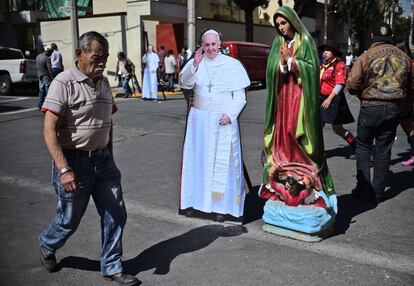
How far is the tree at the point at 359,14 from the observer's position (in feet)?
141

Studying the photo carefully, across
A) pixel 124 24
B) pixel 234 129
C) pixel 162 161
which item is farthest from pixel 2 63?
pixel 234 129

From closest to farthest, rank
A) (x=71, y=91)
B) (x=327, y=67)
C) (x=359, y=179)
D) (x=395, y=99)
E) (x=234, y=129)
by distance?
1. (x=71, y=91)
2. (x=234, y=129)
3. (x=395, y=99)
4. (x=359, y=179)
5. (x=327, y=67)

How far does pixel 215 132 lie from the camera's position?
4484 millimetres

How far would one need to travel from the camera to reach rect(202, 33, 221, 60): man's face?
4395 millimetres

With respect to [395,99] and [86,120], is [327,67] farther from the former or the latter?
[86,120]

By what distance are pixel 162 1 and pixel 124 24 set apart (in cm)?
203

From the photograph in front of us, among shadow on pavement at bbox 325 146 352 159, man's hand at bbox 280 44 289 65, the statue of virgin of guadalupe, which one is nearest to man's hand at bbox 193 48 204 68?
the statue of virgin of guadalupe

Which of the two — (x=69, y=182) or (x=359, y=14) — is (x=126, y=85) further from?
(x=359, y=14)

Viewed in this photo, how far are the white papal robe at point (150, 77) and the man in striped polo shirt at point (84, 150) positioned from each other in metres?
12.1

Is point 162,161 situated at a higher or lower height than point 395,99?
lower

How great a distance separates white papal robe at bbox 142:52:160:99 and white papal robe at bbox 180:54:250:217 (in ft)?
35.7

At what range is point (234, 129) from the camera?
444 cm

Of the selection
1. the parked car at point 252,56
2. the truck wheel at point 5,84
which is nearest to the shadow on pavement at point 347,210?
the parked car at point 252,56

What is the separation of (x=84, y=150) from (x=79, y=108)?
11.6 inches
